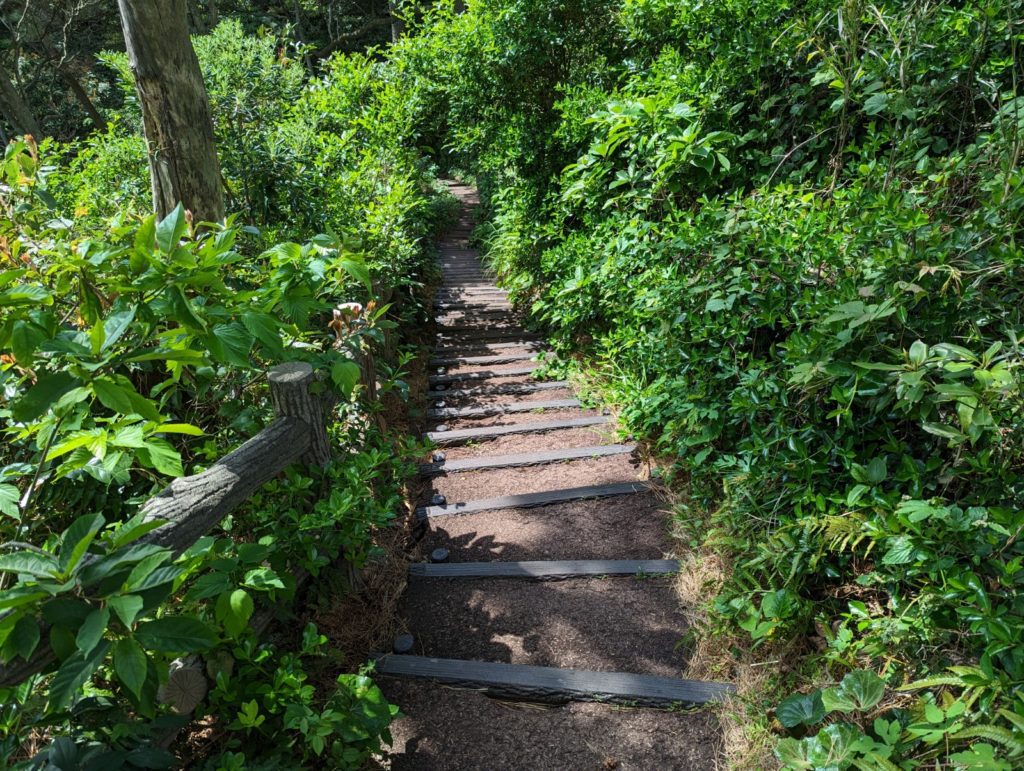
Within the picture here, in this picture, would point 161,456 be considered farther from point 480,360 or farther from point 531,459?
Result: point 480,360

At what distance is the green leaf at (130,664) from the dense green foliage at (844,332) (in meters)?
1.92

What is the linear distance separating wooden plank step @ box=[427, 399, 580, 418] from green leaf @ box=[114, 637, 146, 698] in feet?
12.6

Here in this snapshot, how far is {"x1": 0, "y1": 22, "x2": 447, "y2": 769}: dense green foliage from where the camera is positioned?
1.10 metres

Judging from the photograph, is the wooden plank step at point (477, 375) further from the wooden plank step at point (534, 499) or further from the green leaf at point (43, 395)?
the green leaf at point (43, 395)

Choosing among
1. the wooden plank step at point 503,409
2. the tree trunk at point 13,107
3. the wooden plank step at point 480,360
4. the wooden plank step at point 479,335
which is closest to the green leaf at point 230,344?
the wooden plank step at point 503,409

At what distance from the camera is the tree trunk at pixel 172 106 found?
296cm

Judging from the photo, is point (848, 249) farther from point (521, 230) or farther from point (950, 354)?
point (521, 230)

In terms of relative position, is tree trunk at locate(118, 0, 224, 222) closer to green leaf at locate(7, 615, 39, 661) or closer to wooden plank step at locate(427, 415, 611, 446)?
wooden plank step at locate(427, 415, 611, 446)

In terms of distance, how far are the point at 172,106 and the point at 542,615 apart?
11.4ft

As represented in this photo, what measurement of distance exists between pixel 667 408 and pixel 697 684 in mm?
1592

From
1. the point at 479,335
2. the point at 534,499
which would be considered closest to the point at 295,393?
the point at 534,499

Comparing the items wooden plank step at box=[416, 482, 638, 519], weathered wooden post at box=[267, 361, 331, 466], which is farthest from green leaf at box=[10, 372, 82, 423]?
wooden plank step at box=[416, 482, 638, 519]

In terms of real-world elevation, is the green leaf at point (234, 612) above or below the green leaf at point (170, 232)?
below

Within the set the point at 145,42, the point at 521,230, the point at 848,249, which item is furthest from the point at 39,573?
the point at 521,230
